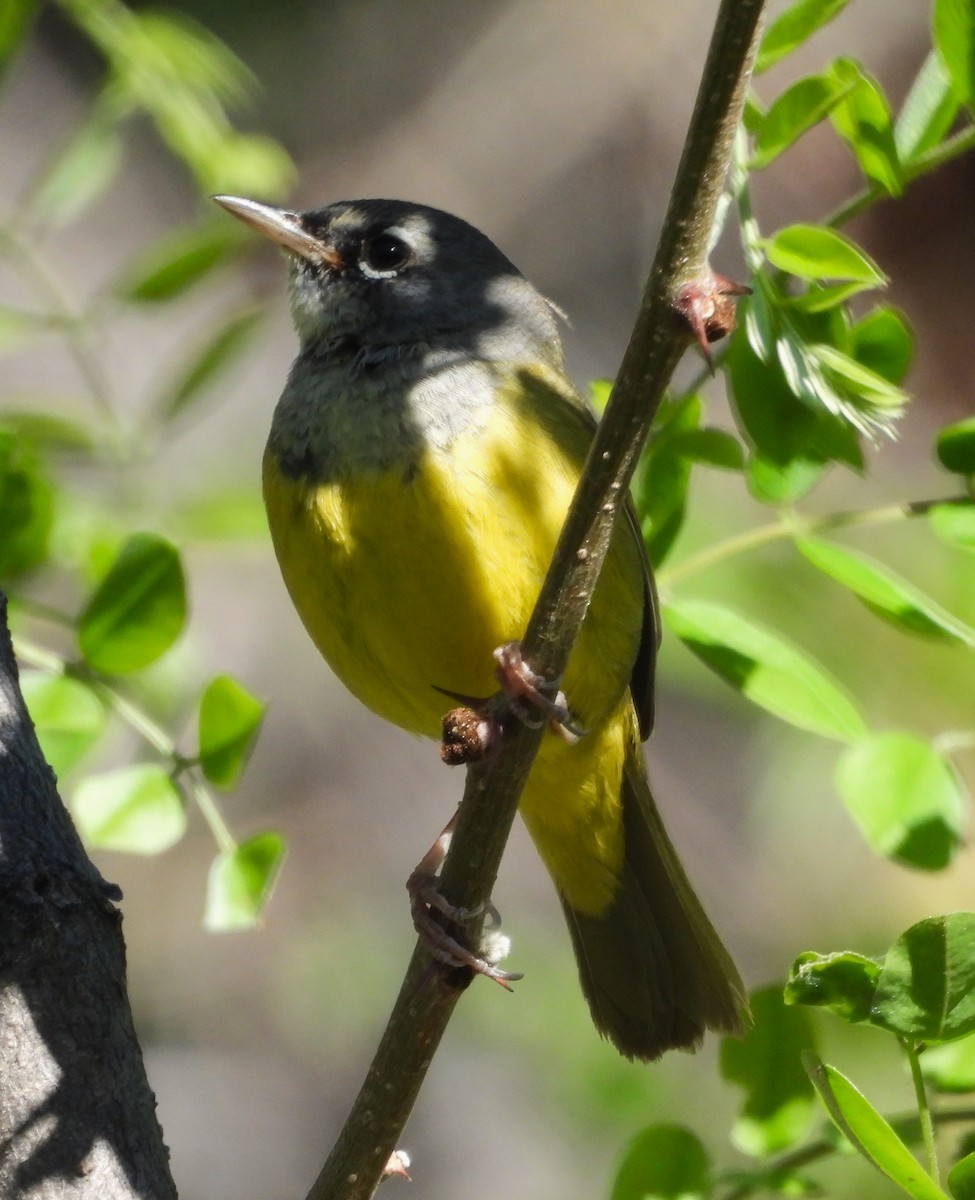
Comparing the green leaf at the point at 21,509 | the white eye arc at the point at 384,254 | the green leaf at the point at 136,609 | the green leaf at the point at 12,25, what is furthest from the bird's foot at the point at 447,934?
the green leaf at the point at 12,25

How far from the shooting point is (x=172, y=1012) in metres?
6.07

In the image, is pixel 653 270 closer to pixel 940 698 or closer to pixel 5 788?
pixel 5 788

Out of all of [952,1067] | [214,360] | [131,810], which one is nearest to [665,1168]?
[952,1067]

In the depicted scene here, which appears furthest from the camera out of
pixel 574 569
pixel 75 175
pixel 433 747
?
pixel 433 747

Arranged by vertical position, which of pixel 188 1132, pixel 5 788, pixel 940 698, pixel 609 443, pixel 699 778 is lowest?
pixel 5 788

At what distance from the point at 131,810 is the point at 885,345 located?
1.27 meters

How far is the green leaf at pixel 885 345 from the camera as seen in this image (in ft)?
7.55

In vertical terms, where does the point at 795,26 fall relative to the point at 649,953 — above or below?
above

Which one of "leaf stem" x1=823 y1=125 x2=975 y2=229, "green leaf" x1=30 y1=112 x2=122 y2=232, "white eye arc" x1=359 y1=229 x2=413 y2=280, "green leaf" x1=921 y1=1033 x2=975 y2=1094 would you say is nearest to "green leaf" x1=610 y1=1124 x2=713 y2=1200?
"green leaf" x1=921 y1=1033 x2=975 y2=1094

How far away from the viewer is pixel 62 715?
240 centimetres

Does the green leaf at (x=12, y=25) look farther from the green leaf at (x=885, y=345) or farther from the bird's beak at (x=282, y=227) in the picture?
the green leaf at (x=885, y=345)

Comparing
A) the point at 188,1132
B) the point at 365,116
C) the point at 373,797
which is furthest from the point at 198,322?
the point at 188,1132

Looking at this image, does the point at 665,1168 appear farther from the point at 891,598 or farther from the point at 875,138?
the point at 875,138

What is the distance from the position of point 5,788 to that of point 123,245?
17.6 ft
